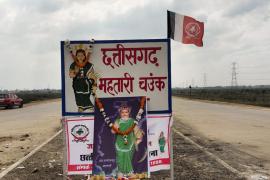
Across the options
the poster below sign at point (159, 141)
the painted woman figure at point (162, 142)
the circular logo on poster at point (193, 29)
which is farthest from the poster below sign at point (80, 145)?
the circular logo on poster at point (193, 29)

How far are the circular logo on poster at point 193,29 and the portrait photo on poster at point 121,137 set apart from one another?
1.26 m

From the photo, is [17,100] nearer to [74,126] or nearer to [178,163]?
[178,163]

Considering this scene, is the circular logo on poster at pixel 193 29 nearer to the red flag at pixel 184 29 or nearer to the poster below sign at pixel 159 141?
the red flag at pixel 184 29

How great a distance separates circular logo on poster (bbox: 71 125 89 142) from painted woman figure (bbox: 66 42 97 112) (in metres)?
0.24

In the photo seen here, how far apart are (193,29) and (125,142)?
193cm

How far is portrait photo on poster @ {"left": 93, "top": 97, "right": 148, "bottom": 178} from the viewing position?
6.08 meters

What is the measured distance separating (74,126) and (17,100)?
43.7 metres

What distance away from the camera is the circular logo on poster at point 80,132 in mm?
6148

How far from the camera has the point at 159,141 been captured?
6277 mm

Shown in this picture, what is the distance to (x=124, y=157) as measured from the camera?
6094 millimetres

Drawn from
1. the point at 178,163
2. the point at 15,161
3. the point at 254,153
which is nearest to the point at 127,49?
the point at 178,163

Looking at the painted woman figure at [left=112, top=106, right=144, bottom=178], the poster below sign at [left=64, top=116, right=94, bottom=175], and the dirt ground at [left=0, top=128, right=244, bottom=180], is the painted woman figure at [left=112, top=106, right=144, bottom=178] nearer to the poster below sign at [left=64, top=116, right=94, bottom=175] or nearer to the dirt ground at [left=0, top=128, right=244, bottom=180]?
the poster below sign at [left=64, top=116, right=94, bottom=175]

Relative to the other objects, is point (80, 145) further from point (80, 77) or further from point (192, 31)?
point (192, 31)

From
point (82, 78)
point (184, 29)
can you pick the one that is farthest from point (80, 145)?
point (184, 29)
